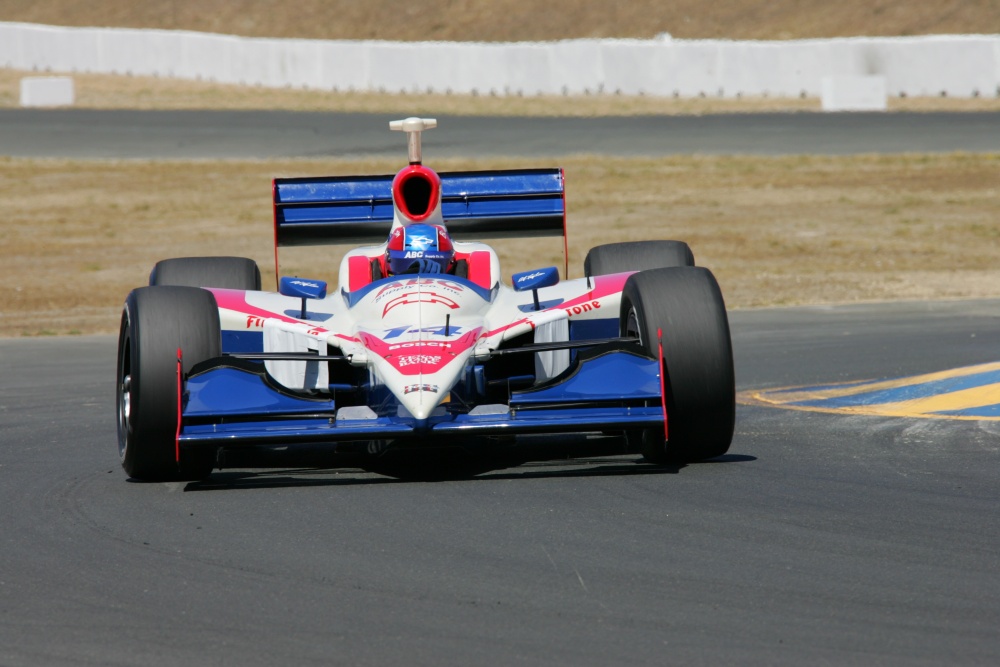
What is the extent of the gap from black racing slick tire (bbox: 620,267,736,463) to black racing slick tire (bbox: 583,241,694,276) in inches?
75.6

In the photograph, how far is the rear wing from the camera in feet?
33.8

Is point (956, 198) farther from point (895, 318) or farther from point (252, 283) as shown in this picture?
point (252, 283)

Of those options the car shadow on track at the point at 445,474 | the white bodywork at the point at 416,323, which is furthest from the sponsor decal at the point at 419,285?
the car shadow on track at the point at 445,474

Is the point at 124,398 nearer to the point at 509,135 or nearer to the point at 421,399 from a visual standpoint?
the point at 421,399

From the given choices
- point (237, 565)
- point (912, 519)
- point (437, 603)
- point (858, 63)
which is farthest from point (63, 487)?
point (858, 63)

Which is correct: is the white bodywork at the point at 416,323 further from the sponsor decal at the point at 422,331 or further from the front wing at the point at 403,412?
the front wing at the point at 403,412

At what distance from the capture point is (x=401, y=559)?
5.91m

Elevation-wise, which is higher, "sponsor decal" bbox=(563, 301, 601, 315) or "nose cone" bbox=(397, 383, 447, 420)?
"sponsor decal" bbox=(563, 301, 601, 315)

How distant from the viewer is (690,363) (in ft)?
24.5

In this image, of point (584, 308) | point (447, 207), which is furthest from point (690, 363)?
point (447, 207)

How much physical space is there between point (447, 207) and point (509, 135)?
792 inches

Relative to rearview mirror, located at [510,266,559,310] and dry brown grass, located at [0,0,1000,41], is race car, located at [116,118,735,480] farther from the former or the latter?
dry brown grass, located at [0,0,1000,41]

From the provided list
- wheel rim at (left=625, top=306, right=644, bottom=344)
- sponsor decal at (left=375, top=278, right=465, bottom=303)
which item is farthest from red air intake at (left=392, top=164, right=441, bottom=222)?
wheel rim at (left=625, top=306, right=644, bottom=344)

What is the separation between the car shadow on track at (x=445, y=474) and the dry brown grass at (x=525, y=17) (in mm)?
45914
